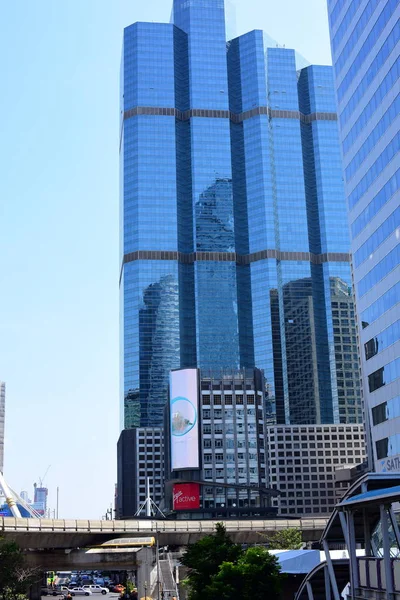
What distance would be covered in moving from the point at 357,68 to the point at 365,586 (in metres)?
65.7

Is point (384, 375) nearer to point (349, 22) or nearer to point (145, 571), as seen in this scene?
point (349, 22)

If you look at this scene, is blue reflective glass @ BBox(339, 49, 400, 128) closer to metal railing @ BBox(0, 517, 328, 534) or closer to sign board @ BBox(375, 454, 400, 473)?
sign board @ BBox(375, 454, 400, 473)

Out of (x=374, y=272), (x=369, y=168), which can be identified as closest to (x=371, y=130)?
(x=369, y=168)

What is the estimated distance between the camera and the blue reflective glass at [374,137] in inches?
2881

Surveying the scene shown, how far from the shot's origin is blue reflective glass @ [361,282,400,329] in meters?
72.8

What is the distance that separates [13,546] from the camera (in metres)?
82.1

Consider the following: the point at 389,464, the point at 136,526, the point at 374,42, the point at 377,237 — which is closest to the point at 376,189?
the point at 377,237

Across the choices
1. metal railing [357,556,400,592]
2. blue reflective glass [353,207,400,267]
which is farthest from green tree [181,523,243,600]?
blue reflective glass [353,207,400,267]

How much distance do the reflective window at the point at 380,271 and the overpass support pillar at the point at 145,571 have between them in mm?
54421

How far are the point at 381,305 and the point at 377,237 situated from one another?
667 cm

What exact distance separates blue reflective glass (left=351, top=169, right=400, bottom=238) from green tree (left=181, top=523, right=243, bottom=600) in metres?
34.4

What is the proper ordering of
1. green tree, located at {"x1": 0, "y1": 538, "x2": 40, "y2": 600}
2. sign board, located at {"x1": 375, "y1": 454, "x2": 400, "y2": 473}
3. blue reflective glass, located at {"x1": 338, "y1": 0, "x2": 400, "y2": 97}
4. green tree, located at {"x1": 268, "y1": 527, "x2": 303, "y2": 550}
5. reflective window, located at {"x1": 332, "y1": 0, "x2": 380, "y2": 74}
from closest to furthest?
sign board, located at {"x1": 375, "y1": 454, "x2": 400, "y2": 473}, blue reflective glass, located at {"x1": 338, "y1": 0, "x2": 400, "y2": 97}, reflective window, located at {"x1": 332, "y1": 0, "x2": 380, "y2": 74}, green tree, located at {"x1": 0, "y1": 538, "x2": 40, "y2": 600}, green tree, located at {"x1": 268, "y1": 527, "x2": 303, "y2": 550}

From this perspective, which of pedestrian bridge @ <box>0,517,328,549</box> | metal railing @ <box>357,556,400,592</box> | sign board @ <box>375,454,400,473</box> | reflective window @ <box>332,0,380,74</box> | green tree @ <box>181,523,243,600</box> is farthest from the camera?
pedestrian bridge @ <box>0,517,328,549</box>

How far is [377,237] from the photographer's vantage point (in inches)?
3059
